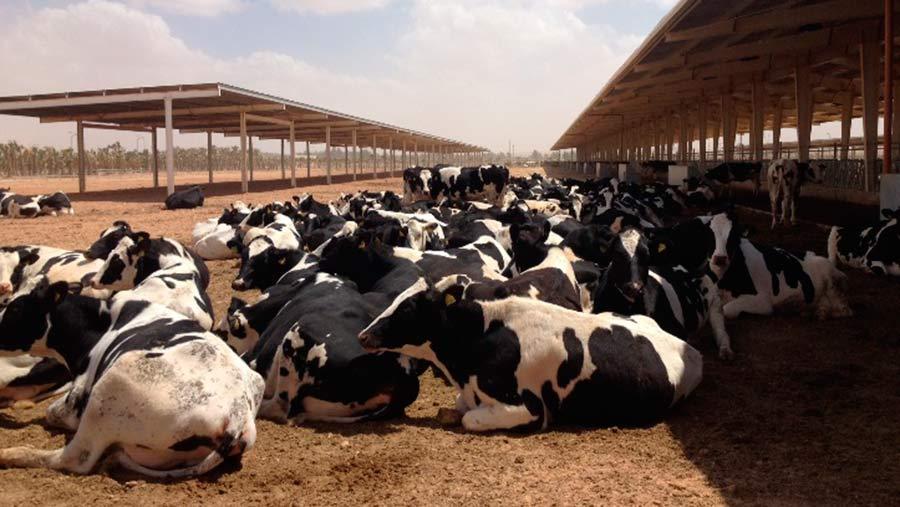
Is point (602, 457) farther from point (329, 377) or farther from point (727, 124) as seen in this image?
point (727, 124)

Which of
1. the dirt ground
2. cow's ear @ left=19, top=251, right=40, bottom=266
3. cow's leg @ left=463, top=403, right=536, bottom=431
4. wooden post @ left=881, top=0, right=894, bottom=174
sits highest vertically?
wooden post @ left=881, top=0, right=894, bottom=174

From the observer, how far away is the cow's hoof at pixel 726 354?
684cm

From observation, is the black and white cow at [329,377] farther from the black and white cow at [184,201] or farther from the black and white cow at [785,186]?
the black and white cow at [184,201]

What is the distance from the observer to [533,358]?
5.23 m

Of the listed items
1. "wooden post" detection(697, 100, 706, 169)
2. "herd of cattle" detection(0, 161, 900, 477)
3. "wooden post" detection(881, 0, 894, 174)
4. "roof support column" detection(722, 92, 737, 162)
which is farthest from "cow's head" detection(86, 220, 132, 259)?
"wooden post" detection(697, 100, 706, 169)

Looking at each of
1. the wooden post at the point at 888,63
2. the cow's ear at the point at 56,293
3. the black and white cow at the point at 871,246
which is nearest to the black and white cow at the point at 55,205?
the cow's ear at the point at 56,293

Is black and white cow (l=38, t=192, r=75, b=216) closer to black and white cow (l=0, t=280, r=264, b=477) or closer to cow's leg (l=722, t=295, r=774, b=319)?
black and white cow (l=0, t=280, r=264, b=477)

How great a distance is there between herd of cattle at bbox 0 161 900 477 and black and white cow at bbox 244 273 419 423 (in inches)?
0.4

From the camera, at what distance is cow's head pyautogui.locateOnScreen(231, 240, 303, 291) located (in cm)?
930

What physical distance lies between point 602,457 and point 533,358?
0.84 meters

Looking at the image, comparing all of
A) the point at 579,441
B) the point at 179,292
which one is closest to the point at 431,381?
the point at 579,441

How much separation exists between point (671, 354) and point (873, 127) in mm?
16915

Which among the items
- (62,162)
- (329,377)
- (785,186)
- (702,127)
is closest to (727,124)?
(702,127)

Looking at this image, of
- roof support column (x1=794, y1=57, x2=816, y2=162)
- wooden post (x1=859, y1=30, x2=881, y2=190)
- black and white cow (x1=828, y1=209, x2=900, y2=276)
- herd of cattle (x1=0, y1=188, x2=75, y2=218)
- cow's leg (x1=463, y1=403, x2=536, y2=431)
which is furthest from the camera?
roof support column (x1=794, y1=57, x2=816, y2=162)
